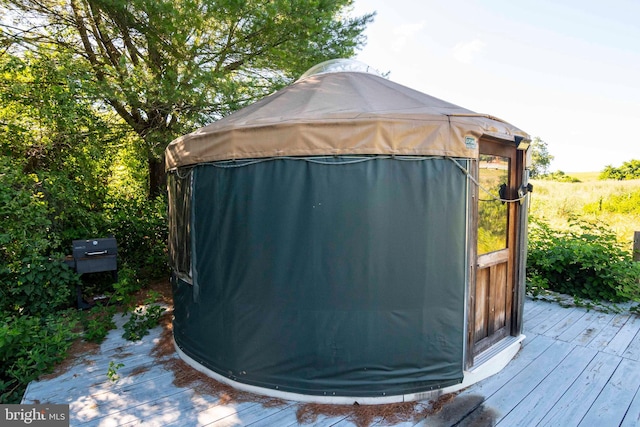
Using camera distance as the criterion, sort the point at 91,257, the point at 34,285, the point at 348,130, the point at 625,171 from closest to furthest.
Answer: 1. the point at 348,130
2. the point at 34,285
3. the point at 91,257
4. the point at 625,171

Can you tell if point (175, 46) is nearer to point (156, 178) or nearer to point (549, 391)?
point (156, 178)

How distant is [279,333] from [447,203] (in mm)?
1300

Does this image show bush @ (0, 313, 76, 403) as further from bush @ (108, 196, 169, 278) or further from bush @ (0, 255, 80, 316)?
bush @ (108, 196, 169, 278)

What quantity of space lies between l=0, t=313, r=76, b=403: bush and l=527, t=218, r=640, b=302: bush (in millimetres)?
5086

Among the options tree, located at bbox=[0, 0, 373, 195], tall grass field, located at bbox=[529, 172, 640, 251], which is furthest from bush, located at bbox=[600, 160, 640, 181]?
tree, located at bbox=[0, 0, 373, 195]

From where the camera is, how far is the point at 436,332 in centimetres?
209

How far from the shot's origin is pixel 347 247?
200 centimetres

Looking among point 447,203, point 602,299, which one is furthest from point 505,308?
point 602,299

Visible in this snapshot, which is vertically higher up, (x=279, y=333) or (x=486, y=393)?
(x=279, y=333)

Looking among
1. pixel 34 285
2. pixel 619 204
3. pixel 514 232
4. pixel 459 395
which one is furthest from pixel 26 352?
pixel 619 204

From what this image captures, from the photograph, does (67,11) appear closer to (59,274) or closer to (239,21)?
(239,21)

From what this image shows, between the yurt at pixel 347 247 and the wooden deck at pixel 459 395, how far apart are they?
18 cm

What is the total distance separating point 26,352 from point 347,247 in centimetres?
251

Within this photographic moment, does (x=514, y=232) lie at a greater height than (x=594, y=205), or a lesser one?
greater
